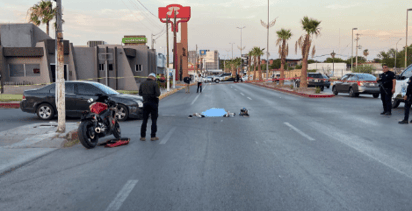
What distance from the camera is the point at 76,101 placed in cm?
1314

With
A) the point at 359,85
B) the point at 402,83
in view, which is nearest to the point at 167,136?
the point at 402,83

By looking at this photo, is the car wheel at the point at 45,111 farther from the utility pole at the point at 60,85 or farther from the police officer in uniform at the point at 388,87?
the police officer in uniform at the point at 388,87

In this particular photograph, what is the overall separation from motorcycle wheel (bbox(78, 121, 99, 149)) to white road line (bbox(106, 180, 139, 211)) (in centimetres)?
303

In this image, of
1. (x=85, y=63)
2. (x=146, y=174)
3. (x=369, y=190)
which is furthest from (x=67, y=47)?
(x=369, y=190)

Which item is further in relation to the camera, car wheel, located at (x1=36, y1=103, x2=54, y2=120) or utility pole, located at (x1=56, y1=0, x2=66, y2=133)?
car wheel, located at (x1=36, y1=103, x2=54, y2=120)

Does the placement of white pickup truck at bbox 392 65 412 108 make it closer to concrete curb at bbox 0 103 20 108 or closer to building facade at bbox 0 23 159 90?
concrete curb at bbox 0 103 20 108

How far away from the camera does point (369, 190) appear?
4.96m

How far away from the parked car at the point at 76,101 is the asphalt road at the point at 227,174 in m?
3.58

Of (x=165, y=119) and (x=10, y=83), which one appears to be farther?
(x=10, y=83)

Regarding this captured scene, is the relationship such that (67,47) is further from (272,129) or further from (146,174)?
(146,174)

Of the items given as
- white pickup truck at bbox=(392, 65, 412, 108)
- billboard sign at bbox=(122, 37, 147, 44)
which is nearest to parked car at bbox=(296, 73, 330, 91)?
white pickup truck at bbox=(392, 65, 412, 108)

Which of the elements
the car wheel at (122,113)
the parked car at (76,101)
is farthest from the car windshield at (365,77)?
the car wheel at (122,113)

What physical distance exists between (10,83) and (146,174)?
92.3 ft

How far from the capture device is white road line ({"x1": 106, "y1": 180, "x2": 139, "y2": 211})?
440cm
